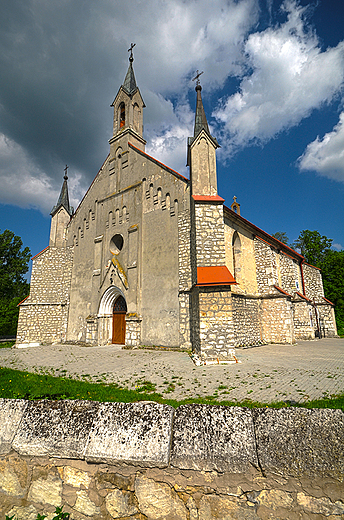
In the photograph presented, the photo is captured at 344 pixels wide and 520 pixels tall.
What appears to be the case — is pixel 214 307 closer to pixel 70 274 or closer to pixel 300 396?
pixel 300 396

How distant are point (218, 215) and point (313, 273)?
1937cm

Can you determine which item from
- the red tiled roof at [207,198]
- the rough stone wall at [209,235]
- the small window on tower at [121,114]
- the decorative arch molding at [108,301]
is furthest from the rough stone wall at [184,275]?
the small window on tower at [121,114]

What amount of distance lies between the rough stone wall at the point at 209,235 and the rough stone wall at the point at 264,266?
7.38 m

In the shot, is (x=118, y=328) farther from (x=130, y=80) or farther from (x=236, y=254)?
(x=130, y=80)

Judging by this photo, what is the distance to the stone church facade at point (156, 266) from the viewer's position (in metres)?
11.5

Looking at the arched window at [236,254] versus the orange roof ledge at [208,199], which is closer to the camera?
the orange roof ledge at [208,199]

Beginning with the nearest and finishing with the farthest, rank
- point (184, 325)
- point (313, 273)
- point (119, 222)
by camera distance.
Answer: point (184, 325), point (119, 222), point (313, 273)

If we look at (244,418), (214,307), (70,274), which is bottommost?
(244,418)

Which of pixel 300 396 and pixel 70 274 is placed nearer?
pixel 300 396

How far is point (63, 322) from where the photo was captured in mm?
19609

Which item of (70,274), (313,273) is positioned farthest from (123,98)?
(313,273)

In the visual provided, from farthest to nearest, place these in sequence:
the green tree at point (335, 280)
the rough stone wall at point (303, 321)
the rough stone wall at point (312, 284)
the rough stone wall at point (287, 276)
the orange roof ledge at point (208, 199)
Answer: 1. the green tree at point (335, 280)
2. the rough stone wall at point (312, 284)
3. the rough stone wall at point (287, 276)
4. the rough stone wall at point (303, 321)
5. the orange roof ledge at point (208, 199)

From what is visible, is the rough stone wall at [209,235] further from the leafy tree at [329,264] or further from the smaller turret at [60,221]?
the leafy tree at [329,264]

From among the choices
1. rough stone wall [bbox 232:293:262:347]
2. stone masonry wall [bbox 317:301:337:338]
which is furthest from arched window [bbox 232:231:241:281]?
stone masonry wall [bbox 317:301:337:338]
